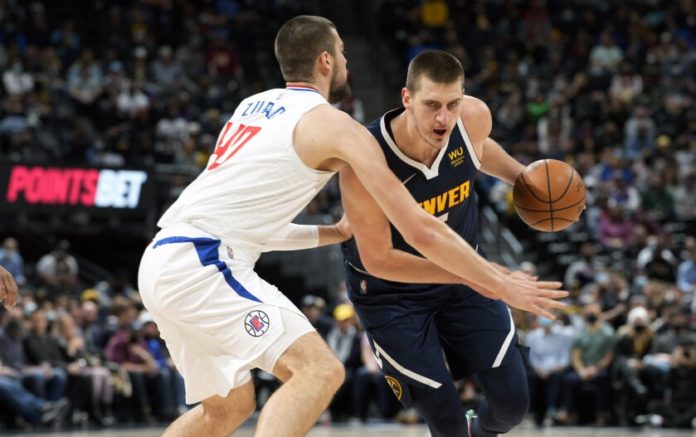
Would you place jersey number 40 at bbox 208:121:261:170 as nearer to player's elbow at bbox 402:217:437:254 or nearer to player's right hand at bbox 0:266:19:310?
player's elbow at bbox 402:217:437:254

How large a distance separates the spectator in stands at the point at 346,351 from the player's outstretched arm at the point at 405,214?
33.5ft

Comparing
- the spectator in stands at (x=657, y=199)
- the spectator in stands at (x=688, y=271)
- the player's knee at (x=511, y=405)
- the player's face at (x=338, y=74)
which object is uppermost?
the player's face at (x=338, y=74)

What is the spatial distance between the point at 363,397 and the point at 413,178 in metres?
9.34

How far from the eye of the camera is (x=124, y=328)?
14453 mm

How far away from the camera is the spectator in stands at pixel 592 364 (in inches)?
578

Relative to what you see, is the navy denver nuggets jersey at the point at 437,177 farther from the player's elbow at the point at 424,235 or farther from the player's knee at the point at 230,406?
the player's knee at the point at 230,406

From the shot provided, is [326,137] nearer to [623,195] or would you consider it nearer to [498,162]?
[498,162]

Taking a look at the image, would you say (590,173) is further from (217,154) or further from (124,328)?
(217,154)

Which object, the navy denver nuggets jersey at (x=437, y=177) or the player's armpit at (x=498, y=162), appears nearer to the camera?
the navy denver nuggets jersey at (x=437, y=177)

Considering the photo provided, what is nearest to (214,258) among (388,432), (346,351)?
(388,432)

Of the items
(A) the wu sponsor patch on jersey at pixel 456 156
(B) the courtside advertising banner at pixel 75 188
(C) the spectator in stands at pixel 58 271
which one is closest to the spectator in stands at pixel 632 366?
(B) the courtside advertising banner at pixel 75 188

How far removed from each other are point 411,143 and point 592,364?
955cm

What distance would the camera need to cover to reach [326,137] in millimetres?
4867

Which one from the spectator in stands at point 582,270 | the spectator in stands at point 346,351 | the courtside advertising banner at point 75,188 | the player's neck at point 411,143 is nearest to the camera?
the player's neck at point 411,143
